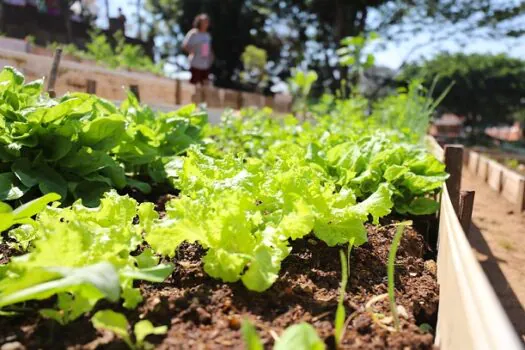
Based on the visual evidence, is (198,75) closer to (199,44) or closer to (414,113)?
(199,44)

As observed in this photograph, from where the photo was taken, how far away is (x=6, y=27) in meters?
16.7

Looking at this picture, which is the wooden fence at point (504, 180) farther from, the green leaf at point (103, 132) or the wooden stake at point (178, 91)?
the green leaf at point (103, 132)

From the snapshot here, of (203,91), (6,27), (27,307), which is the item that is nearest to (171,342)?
(27,307)

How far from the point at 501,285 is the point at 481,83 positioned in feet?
97.3

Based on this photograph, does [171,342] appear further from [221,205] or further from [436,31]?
[436,31]

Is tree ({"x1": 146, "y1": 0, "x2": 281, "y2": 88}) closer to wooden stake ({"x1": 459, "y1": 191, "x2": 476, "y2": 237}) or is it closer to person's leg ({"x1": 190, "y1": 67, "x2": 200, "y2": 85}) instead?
person's leg ({"x1": 190, "y1": 67, "x2": 200, "y2": 85})

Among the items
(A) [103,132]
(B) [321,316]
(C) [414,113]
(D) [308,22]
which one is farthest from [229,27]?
(B) [321,316]

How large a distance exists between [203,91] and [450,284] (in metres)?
6.25

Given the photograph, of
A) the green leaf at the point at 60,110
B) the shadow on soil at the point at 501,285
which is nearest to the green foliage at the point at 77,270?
the green leaf at the point at 60,110

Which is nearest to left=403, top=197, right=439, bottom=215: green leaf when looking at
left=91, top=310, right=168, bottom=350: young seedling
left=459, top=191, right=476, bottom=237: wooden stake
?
left=459, top=191, right=476, bottom=237: wooden stake

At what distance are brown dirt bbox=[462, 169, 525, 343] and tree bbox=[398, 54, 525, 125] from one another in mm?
25134

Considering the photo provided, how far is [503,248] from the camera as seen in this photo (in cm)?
431

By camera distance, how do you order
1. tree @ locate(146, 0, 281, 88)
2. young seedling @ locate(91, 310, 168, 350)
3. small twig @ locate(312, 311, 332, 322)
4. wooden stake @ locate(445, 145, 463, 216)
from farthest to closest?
tree @ locate(146, 0, 281, 88)
wooden stake @ locate(445, 145, 463, 216)
small twig @ locate(312, 311, 332, 322)
young seedling @ locate(91, 310, 168, 350)

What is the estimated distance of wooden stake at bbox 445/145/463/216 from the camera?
2967 millimetres
